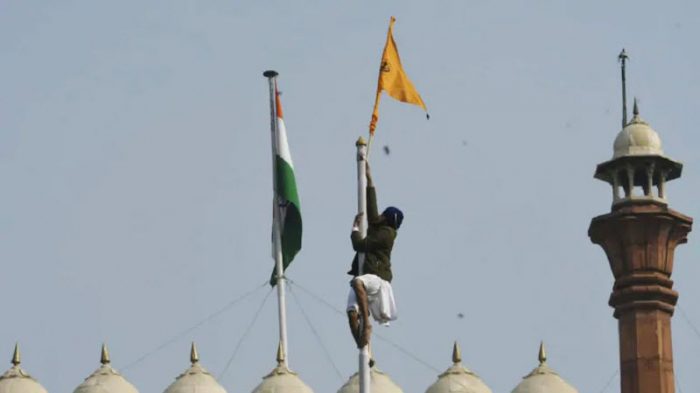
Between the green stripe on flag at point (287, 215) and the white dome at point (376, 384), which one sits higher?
the green stripe on flag at point (287, 215)

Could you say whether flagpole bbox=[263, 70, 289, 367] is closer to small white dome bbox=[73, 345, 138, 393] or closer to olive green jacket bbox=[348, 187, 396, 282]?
Result: small white dome bbox=[73, 345, 138, 393]

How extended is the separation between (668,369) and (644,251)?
3442 millimetres

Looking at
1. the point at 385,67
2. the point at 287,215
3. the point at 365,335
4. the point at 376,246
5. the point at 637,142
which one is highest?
the point at 637,142

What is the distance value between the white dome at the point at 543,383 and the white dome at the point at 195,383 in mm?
8537

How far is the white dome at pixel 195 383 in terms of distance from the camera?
259ft

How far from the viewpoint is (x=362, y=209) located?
3922 centimetres

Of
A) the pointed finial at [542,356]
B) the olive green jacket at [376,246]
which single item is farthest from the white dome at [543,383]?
the olive green jacket at [376,246]

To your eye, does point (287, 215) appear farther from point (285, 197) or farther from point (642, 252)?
point (642, 252)

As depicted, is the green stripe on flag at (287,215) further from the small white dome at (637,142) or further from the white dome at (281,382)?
the small white dome at (637,142)

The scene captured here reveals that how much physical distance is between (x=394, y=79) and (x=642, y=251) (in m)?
36.1

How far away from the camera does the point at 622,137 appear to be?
81562mm

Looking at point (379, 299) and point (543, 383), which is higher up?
point (543, 383)

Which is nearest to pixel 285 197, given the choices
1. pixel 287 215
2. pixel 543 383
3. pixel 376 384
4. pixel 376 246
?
pixel 287 215

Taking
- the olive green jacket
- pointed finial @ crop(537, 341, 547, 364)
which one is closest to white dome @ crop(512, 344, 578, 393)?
pointed finial @ crop(537, 341, 547, 364)
